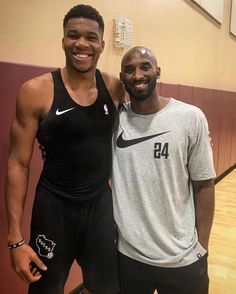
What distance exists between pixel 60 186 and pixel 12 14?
90cm

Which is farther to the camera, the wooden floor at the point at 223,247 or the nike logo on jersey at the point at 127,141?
the wooden floor at the point at 223,247

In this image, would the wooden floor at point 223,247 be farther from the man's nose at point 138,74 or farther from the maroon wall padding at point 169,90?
A: the man's nose at point 138,74

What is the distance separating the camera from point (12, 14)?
1.62m

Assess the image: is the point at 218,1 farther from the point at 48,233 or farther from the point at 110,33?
the point at 48,233

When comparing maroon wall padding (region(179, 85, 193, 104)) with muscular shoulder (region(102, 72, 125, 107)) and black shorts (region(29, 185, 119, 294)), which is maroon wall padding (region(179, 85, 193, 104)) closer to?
muscular shoulder (region(102, 72, 125, 107))

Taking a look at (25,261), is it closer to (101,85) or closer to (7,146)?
(7,146)

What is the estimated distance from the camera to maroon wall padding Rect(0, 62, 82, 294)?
62.5 inches

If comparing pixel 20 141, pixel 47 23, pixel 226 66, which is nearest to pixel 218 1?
pixel 226 66

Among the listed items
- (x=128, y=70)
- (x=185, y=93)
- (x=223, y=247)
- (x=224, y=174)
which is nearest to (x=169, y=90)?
(x=185, y=93)

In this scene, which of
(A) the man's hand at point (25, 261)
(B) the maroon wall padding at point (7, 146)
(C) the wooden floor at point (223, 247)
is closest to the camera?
(A) the man's hand at point (25, 261)

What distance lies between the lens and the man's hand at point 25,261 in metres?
1.25

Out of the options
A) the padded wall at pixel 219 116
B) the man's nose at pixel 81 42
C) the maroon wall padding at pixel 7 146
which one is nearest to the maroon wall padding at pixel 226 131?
the padded wall at pixel 219 116

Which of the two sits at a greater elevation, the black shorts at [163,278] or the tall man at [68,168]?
the tall man at [68,168]

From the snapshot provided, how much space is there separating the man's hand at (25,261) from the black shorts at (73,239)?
73 millimetres
